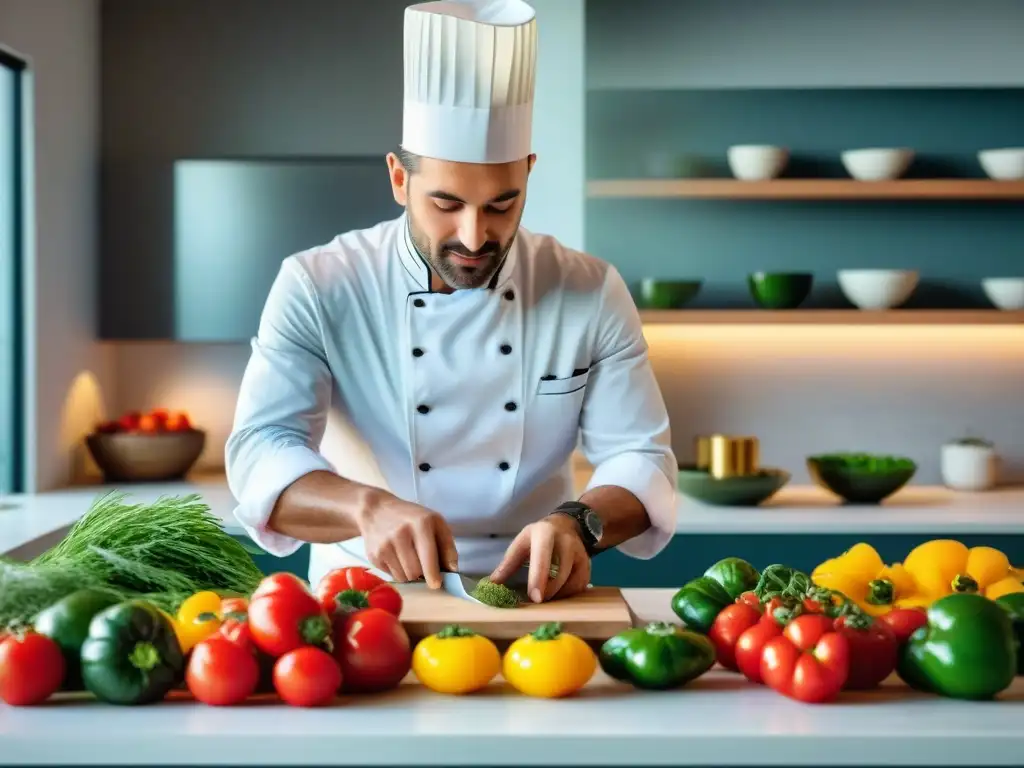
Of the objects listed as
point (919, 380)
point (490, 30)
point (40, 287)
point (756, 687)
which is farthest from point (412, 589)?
point (919, 380)

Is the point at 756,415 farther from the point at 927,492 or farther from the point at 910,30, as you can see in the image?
the point at 910,30

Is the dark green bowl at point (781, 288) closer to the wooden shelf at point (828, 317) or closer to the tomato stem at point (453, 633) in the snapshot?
the wooden shelf at point (828, 317)

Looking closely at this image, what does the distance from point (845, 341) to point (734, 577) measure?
2818mm

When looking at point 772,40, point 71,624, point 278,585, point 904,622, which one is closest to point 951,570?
point 904,622

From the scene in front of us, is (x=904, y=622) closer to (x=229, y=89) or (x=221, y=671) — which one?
(x=221, y=671)

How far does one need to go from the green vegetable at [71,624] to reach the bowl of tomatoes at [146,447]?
2642 millimetres

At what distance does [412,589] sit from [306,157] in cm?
278

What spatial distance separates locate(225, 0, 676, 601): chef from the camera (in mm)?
2062

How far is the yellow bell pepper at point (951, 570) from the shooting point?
184 centimetres

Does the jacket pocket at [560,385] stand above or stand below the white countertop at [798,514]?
above

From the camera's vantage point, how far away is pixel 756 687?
1.60m

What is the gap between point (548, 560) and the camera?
5.95ft

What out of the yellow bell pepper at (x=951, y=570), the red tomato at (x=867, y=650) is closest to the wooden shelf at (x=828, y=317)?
the yellow bell pepper at (x=951, y=570)

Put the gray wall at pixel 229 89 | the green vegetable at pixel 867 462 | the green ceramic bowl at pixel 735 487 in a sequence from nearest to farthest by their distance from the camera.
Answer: the green ceramic bowl at pixel 735 487 → the green vegetable at pixel 867 462 → the gray wall at pixel 229 89
